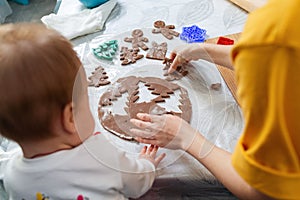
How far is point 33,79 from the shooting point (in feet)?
1.60

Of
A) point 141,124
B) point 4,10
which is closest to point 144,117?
point 141,124

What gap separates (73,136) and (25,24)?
17 cm

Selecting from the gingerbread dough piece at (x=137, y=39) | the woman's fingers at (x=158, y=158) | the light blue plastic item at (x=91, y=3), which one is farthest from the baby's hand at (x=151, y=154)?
the light blue plastic item at (x=91, y=3)

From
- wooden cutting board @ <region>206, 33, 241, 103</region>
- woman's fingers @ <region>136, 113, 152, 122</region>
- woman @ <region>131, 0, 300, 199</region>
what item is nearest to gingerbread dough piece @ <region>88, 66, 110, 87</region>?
woman's fingers @ <region>136, 113, 152, 122</region>

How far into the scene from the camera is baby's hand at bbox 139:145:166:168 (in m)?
0.66

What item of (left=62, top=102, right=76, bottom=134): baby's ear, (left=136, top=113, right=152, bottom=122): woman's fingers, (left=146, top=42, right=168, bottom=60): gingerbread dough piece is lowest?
(left=136, top=113, right=152, bottom=122): woman's fingers

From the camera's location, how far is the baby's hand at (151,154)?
66 cm

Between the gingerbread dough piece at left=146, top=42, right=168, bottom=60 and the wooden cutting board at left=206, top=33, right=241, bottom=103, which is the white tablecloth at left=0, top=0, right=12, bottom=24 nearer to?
the gingerbread dough piece at left=146, top=42, right=168, bottom=60

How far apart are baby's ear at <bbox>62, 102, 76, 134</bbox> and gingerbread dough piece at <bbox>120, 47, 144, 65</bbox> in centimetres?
30

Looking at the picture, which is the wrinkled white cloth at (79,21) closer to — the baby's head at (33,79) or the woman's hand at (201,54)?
the woman's hand at (201,54)

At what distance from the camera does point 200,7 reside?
0.97 metres

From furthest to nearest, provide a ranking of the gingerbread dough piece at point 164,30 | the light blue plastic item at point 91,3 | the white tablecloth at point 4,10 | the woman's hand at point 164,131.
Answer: the white tablecloth at point 4,10 < the light blue plastic item at point 91,3 < the gingerbread dough piece at point 164,30 < the woman's hand at point 164,131

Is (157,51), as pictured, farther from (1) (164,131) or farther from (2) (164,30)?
(1) (164,131)

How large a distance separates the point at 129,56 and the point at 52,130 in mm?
348
